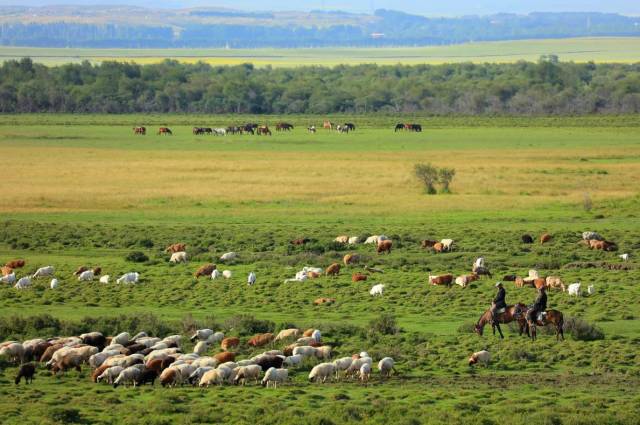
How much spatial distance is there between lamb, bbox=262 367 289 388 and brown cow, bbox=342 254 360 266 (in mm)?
12795

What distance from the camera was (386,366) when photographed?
20500 millimetres

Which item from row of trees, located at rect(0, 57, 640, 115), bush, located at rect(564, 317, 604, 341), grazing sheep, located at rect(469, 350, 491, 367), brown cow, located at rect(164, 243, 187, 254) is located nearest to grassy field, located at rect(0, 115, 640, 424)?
bush, located at rect(564, 317, 604, 341)

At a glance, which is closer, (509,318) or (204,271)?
(509,318)

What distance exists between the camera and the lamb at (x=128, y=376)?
19.7 meters

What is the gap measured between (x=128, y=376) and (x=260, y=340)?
3.49 meters

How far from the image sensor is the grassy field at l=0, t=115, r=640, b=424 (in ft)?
61.7

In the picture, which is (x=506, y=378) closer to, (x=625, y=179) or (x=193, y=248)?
(x=193, y=248)

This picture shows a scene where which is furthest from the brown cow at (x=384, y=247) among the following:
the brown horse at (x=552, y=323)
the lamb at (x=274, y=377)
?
the lamb at (x=274, y=377)

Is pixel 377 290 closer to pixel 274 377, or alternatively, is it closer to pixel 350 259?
pixel 350 259

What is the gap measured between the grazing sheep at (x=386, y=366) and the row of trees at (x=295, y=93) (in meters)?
99.5

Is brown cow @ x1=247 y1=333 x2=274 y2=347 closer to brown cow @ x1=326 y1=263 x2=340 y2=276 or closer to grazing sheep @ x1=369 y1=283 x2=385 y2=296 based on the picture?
grazing sheep @ x1=369 y1=283 x2=385 y2=296

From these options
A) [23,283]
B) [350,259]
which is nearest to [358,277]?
[350,259]

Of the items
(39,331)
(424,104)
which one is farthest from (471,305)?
(424,104)

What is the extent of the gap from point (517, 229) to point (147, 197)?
1816 centimetres
